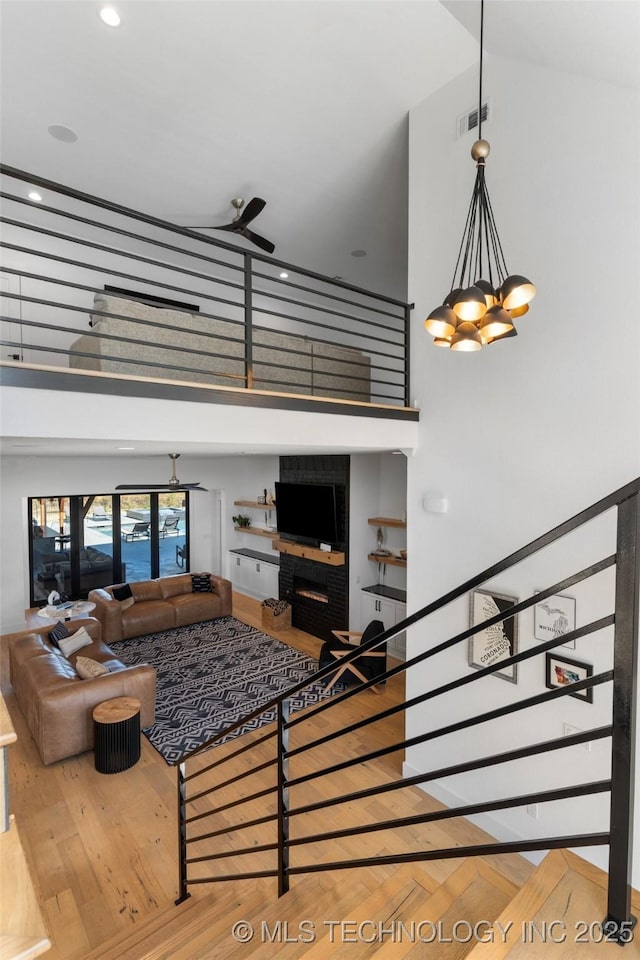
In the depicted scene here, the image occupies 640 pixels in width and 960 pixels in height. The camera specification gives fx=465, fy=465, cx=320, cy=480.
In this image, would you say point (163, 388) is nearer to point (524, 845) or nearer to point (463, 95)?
point (524, 845)

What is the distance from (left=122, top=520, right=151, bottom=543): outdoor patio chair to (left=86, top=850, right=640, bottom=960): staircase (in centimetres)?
660

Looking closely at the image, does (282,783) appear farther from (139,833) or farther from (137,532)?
(137,532)

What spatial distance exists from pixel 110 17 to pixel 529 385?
12.2 feet

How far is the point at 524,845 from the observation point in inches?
43.0

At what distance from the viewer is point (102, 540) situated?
8.34 m

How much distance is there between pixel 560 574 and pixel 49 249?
22.3 feet

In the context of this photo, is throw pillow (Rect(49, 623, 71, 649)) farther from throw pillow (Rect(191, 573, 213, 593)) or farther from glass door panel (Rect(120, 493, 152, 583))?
glass door panel (Rect(120, 493, 152, 583))

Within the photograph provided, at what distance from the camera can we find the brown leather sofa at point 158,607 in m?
7.02

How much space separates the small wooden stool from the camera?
13.4ft

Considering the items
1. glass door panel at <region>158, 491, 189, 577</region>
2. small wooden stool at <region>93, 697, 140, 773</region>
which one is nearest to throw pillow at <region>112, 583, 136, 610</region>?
glass door panel at <region>158, 491, 189, 577</region>

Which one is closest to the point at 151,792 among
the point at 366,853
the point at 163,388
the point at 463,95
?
the point at 366,853

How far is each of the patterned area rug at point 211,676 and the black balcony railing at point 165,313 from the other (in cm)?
310

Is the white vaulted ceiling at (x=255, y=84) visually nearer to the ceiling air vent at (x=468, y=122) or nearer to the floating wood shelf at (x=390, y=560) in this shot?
the ceiling air vent at (x=468, y=122)

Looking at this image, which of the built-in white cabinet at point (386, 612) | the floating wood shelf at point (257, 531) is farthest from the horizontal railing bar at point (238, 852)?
the floating wood shelf at point (257, 531)
